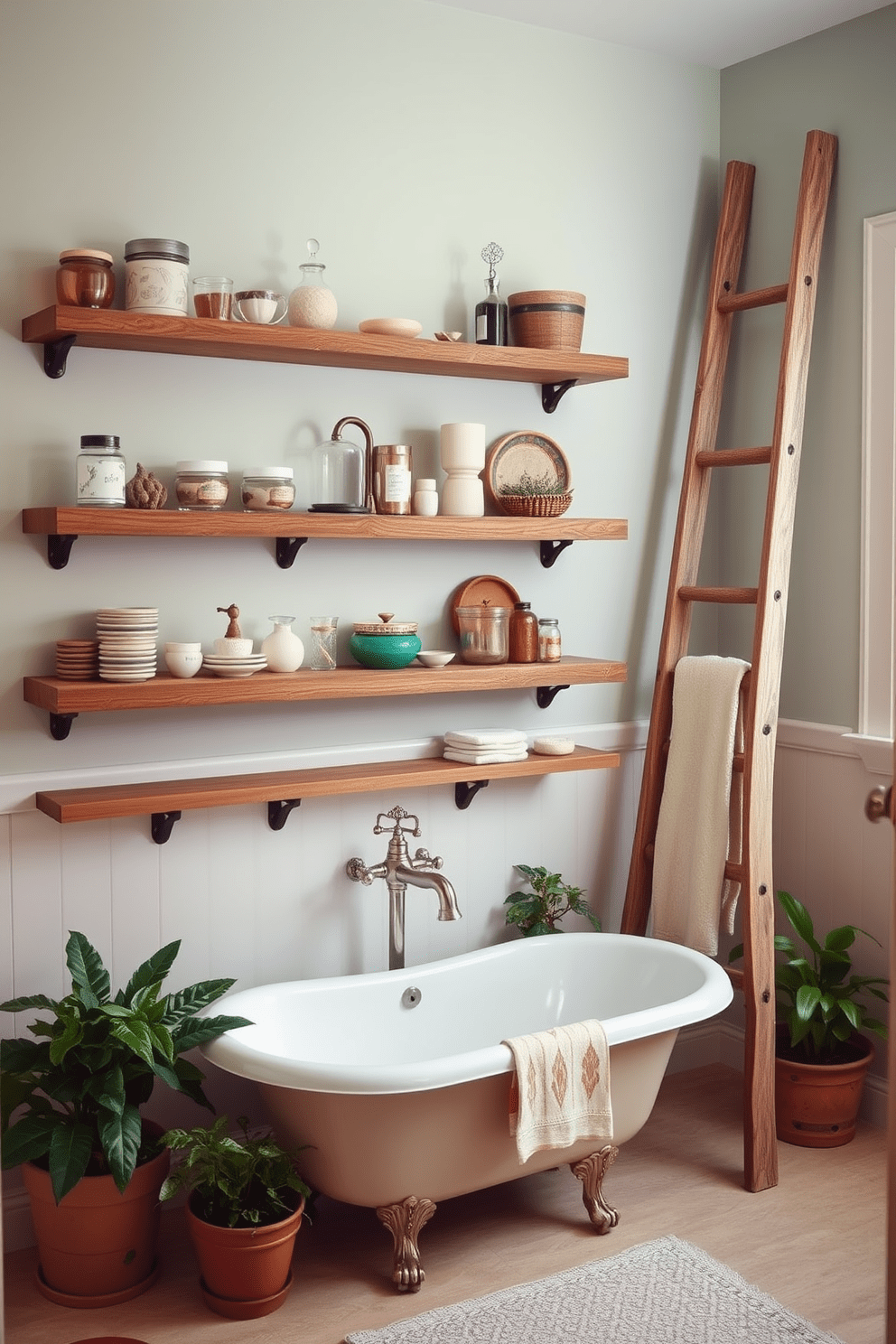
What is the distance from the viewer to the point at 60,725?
8.76 feet

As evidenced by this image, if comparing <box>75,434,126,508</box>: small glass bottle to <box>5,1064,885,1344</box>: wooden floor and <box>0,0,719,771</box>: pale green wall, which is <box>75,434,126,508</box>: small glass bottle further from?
<box>5,1064,885,1344</box>: wooden floor

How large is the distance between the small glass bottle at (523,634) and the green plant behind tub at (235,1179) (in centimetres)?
131

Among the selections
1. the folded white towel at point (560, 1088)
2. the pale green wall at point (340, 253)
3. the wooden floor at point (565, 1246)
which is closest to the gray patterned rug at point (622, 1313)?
Answer: the wooden floor at point (565, 1246)

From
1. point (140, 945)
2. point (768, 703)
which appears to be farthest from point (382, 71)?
point (140, 945)

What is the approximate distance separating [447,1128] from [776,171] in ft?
8.72

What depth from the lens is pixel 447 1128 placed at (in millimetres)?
2533

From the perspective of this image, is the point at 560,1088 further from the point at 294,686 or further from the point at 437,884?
the point at 294,686

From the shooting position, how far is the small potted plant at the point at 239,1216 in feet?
8.07

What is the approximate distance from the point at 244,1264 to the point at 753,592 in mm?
1994

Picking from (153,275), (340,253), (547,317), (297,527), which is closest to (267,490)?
(297,527)

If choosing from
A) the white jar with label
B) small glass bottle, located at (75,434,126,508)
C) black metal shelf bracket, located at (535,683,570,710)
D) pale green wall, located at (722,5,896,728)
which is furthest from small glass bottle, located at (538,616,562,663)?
small glass bottle, located at (75,434,126,508)

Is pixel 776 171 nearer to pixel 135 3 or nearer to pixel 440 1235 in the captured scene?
pixel 135 3

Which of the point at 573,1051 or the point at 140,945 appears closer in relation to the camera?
the point at 573,1051

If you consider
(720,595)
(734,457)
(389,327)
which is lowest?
(720,595)
